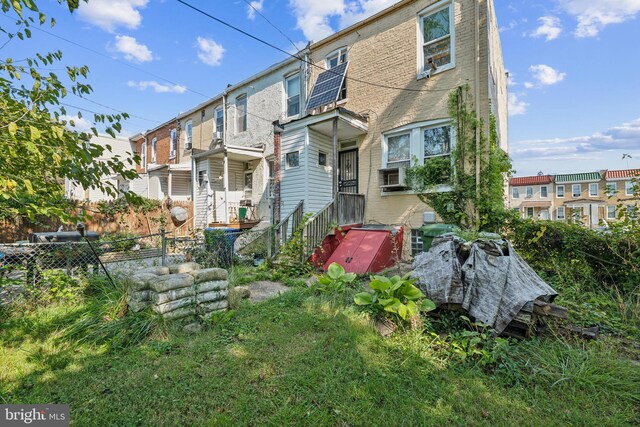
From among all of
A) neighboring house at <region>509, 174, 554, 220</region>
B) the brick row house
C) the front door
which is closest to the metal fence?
the brick row house

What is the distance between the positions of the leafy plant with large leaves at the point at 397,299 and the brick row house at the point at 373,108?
4.56m

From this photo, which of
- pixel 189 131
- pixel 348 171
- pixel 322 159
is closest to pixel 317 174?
pixel 322 159

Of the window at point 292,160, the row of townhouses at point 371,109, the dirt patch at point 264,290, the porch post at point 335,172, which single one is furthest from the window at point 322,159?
the dirt patch at point 264,290

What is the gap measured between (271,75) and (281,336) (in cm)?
1253

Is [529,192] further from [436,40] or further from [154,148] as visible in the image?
[154,148]

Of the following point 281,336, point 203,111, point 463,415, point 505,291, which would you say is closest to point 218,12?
point 281,336

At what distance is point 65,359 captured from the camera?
2.87m

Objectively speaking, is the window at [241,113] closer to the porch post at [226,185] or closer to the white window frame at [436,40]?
the porch post at [226,185]

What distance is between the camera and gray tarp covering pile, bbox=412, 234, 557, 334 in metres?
3.21

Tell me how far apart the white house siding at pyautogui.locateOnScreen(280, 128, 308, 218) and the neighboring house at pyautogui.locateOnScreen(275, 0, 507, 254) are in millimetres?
34

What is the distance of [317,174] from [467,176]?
4535 mm

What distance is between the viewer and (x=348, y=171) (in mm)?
10438

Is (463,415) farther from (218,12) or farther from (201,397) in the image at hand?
(218,12)

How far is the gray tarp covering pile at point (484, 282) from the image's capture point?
321cm
